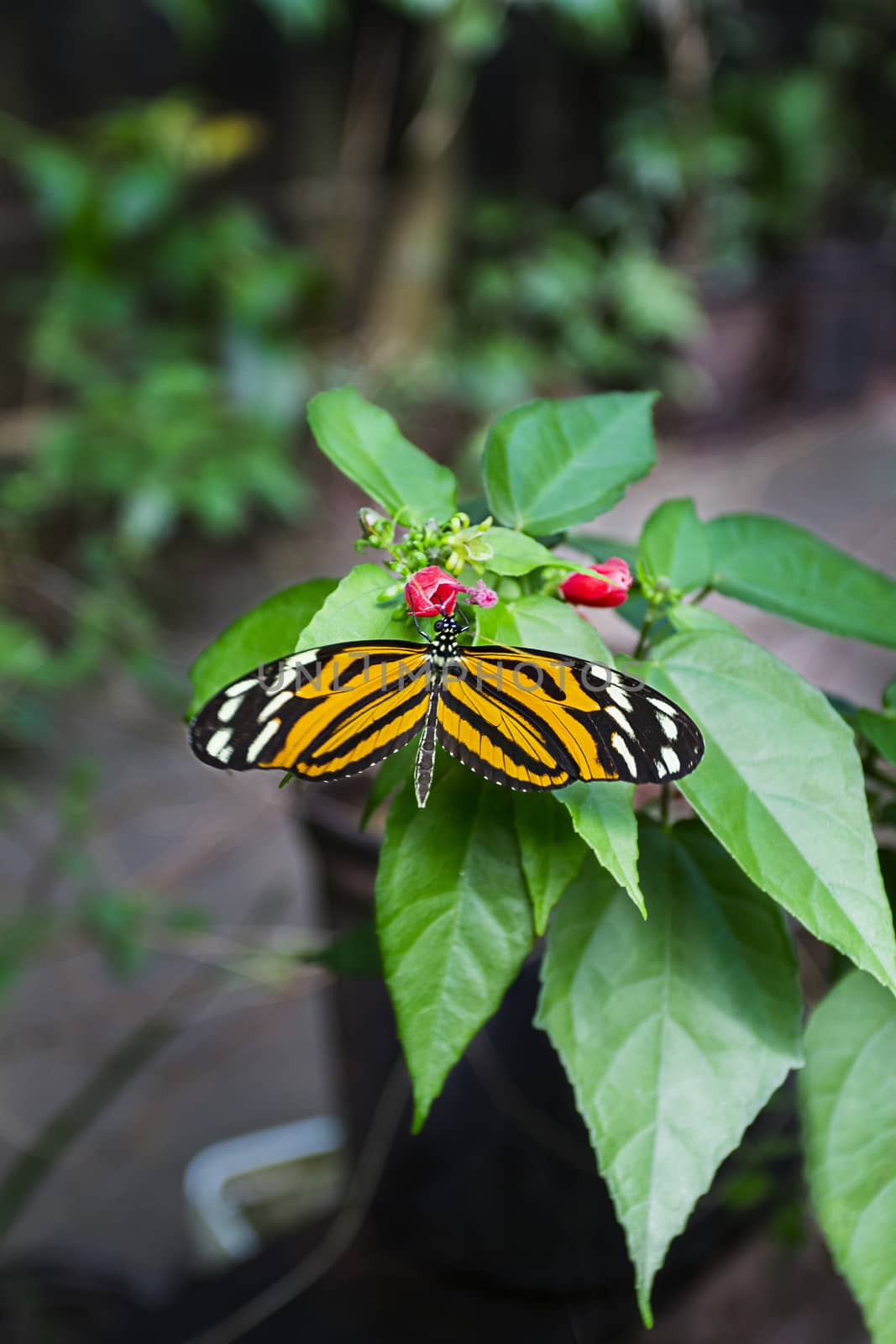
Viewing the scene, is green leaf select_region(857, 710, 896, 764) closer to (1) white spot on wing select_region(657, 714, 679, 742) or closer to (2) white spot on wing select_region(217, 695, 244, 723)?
(1) white spot on wing select_region(657, 714, 679, 742)

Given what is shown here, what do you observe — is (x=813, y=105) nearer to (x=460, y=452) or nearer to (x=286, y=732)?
(x=460, y=452)

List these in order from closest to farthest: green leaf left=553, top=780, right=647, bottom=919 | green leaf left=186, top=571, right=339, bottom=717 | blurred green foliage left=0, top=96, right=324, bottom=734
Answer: green leaf left=553, top=780, right=647, bottom=919 → green leaf left=186, top=571, right=339, bottom=717 → blurred green foliage left=0, top=96, right=324, bottom=734

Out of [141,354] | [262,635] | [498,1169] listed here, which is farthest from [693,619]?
[141,354]

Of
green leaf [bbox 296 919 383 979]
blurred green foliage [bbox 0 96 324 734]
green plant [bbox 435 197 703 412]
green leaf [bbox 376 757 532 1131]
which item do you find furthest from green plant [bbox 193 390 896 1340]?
green plant [bbox 435 197 703 412]

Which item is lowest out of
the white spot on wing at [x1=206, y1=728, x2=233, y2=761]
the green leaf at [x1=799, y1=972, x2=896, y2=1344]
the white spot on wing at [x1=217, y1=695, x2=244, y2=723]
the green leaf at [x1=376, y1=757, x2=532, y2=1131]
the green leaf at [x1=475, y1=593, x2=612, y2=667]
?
the green leaf at [x1=799, y1=972, x2=896, y2=1344]

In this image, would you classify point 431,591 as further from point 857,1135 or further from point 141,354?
point 141,354

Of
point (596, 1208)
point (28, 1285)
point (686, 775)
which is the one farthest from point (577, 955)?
point (28, 1285)

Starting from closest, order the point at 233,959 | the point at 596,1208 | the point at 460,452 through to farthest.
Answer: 1. the point at 596,1208
2. the point at 233,959
3. the point at 460,452
